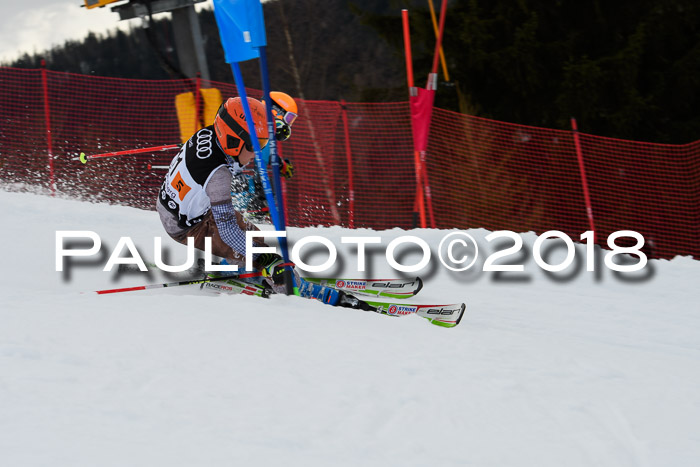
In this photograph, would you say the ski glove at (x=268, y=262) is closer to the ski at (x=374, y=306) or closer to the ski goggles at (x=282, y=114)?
the ski at (x=374, y=306)

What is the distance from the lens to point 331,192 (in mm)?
9828

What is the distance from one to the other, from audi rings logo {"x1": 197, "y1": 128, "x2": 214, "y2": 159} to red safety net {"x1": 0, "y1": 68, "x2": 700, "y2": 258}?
4.38 meters

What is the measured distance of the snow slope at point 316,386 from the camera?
252 centimetres

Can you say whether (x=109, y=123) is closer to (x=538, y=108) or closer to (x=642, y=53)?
(x=538, y=108)

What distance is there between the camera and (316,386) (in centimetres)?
309

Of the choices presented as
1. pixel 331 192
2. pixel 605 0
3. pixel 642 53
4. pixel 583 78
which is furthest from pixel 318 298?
pixel 605 0

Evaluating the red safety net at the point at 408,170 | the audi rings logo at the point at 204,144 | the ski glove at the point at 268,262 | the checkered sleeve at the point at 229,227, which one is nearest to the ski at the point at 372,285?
the ski glove at the point at 268,262

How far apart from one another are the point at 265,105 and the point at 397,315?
65.0 inches

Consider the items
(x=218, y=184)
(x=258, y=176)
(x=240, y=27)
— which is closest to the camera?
(x=240, y=27)

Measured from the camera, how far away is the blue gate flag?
443 centimetres

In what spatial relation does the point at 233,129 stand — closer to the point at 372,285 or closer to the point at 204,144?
the point at 204,144

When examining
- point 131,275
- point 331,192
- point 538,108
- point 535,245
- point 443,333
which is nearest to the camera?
point 443,333

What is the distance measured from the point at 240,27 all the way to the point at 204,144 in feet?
2.63

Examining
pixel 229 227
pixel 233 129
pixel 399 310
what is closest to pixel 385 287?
pixel 399 310
